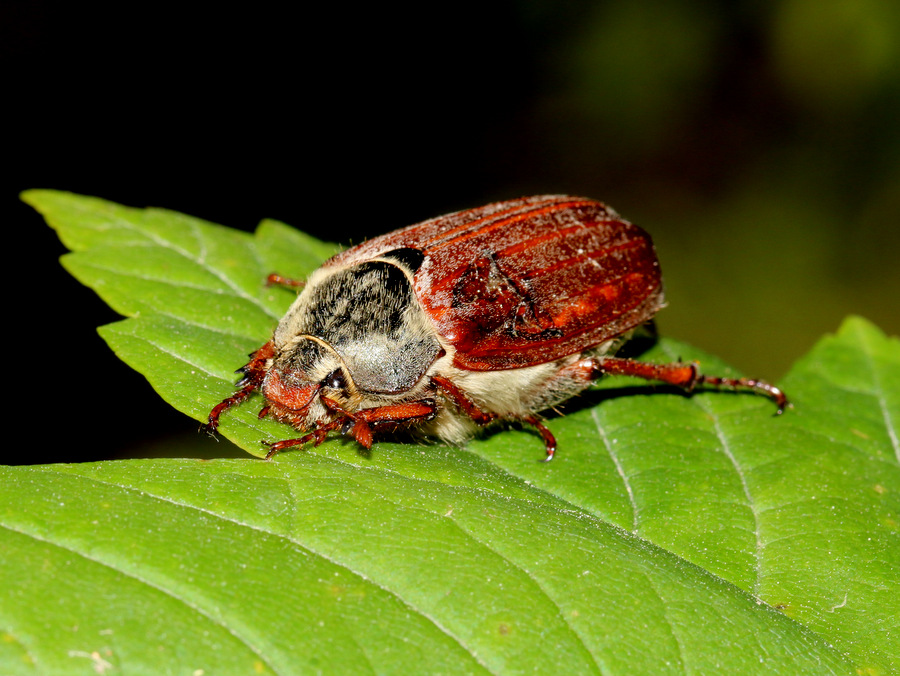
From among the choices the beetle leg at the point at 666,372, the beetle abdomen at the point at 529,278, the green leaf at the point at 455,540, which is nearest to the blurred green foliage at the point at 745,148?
the beetle leg at the point at 666,372

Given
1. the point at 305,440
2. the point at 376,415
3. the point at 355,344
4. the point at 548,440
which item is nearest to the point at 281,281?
the point at 355,344

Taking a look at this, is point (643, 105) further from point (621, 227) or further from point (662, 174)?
point (621, 227)

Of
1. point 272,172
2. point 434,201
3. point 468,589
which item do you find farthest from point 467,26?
point 468,589

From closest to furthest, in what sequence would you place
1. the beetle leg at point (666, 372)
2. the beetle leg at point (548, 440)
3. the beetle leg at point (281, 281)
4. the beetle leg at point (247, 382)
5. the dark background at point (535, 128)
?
the beetle leg at point (247, 382)
the beetle leg at point (548, 440)
the beetle leg at point (666, 372)
the beetle leg at point (281, 281)
the dark background at point (535, 128)

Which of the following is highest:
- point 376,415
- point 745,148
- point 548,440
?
point 745,148

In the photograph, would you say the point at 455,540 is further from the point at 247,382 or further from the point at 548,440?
the point at 247,382

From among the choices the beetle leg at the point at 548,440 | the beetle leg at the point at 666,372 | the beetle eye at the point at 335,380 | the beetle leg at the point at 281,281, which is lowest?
the beetle leg at the point at 548,440

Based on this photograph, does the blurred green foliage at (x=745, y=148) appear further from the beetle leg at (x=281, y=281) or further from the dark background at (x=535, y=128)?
the beetle leg at (x=281, y=281)
